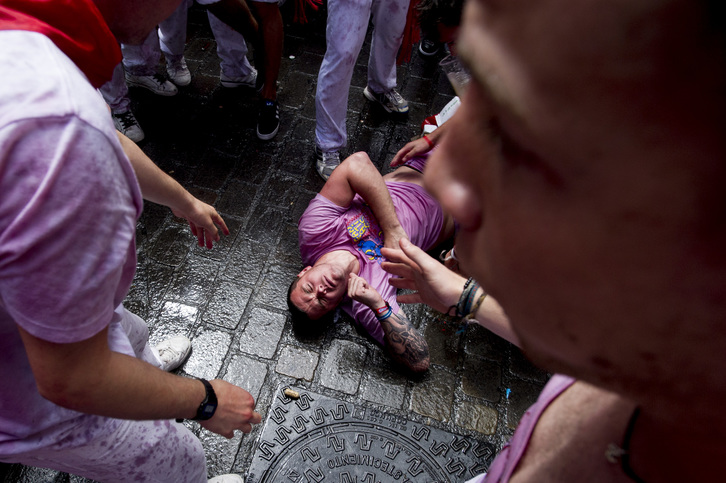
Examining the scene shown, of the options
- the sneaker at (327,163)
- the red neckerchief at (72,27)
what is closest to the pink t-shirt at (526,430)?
the red neckerchief at (72,27)

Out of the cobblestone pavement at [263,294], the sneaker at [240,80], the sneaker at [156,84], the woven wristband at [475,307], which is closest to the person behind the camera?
the woven wristband at [475,307]

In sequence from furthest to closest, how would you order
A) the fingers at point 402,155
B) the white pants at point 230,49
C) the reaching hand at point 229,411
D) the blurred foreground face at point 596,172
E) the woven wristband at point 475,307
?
the white pants at point 230,49
the fingers at point 402,155
the woven wristband at point 475,307
the reaching hand at point 229,411
the blurred foreground face at point 596,172

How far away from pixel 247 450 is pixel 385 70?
3.69 m

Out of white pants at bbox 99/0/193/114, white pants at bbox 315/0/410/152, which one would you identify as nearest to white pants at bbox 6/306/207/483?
white pants at bbox 315/0/410/152

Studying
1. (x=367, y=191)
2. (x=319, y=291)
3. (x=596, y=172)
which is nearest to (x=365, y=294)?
(x=319, y=291)

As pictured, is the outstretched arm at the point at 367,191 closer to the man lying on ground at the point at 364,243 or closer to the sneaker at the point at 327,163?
the man lying on ground at the point at 364,243

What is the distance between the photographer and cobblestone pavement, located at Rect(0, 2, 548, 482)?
10.2ft

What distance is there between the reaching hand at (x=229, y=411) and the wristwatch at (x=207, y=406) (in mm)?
30

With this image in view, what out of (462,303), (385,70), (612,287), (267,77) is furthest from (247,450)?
(385,70)

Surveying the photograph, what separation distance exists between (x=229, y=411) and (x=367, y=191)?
208 centimetres

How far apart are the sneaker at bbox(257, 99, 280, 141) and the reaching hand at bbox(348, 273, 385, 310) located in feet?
6.47

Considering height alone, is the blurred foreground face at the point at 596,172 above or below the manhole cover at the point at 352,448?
above

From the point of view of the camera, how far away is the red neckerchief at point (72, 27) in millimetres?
1207

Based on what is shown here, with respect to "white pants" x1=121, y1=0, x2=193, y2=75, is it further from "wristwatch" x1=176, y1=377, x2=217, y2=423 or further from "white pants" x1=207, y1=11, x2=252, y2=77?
"wristwatch" x1=176, y1=377, x2=217, y2=423
